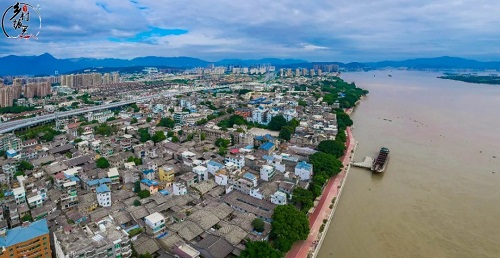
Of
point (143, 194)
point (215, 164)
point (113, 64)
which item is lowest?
point (143, 194)

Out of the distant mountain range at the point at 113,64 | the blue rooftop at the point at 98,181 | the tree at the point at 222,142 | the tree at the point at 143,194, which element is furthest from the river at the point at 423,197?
the distant mountain range at the point at 113,64

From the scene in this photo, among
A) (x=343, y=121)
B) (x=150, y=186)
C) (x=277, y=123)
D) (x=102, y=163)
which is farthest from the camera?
(x=343, y=121)

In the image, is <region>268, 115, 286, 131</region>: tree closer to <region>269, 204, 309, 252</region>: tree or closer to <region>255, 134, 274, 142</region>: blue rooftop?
<region>255, 134, 274, 142</region>: blue rooftop

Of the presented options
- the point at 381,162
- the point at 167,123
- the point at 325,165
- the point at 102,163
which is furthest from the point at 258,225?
the point at 167,123

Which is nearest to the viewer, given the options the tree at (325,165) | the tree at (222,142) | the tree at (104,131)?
the tree at (325,165)

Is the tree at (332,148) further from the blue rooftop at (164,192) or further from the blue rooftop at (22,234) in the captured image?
the blue rooftop at (22,234)

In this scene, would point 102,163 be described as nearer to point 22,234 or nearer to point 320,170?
point 22,234
